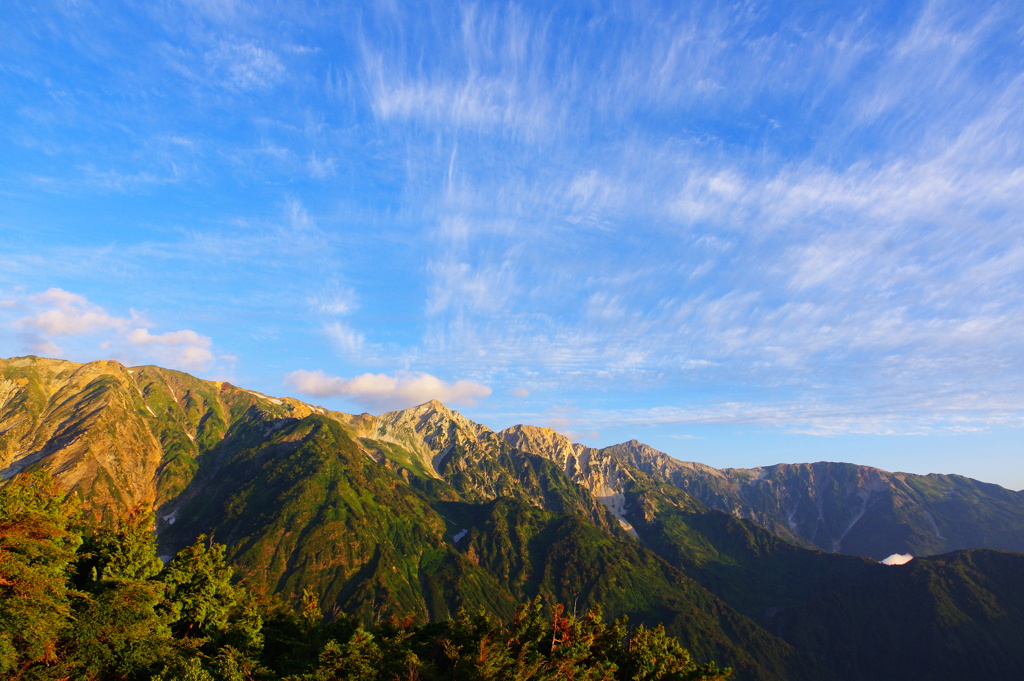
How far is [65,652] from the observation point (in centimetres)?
5859

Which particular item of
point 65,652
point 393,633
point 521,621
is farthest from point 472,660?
point 65,652

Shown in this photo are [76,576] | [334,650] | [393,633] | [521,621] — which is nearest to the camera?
[334,650]

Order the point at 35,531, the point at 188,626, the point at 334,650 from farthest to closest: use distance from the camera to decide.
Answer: the point at 188,626
the point at 334,650
the point at 35,531

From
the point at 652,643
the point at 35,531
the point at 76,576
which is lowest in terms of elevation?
the point at 652,643

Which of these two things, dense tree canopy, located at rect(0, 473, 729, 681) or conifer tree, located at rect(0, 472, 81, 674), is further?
dense tree canopy, located at rect(0, 473, 729, 681)

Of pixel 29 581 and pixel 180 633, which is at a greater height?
pixel 29 581

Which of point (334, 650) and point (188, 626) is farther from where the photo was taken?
point (188, 626)

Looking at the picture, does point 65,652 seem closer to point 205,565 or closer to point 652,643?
point 205,565

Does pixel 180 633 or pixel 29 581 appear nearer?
pixel 29 581

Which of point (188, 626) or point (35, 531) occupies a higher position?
point (35, 531)

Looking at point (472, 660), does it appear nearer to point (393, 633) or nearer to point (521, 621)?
point (521, 621)

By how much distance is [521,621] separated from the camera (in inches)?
3595

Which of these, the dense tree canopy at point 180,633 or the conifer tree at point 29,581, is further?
the dense tree canopy at point 180,633

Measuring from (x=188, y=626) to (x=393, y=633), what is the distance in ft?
115
